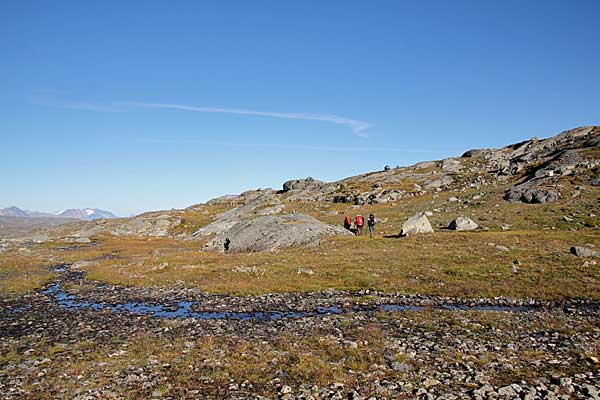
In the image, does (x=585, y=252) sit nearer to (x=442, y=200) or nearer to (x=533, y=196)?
(x=533, y=196)

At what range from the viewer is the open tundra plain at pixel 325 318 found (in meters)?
15.1

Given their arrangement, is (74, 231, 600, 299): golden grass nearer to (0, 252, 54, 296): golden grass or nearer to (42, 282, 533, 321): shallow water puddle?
(42, 282, 533, 321): shallow water puddle

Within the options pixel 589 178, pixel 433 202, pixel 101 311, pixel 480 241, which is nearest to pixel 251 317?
pixel 101 311

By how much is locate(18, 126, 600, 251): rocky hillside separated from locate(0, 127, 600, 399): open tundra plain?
1.83 m

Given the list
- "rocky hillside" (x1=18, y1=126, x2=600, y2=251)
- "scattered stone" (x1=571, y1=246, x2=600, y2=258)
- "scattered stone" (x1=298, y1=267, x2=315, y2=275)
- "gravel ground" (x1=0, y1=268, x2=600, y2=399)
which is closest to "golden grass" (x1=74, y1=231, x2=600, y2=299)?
"scattered stone" (x1=298, y1=267, x2=315, y2=275)

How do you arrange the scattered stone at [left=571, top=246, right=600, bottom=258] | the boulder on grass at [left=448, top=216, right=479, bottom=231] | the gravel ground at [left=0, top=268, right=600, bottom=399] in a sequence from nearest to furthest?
the gravel ground at [left=0, top=268, right=600, bottom=399]
the scattered stone at [left=571, top=246, right=600, bottom=258]
the boulder on grass at [left=448, top=216, right=479, bottom=231]

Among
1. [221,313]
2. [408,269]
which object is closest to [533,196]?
[408,269]

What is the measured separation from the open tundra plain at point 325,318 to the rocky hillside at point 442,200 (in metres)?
1.83

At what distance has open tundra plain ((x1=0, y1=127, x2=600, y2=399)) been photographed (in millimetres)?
15125

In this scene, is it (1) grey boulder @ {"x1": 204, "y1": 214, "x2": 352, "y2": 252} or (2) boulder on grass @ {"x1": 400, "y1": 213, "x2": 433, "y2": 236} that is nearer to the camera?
(2) boulder on grass @ {"x1": 400, "y1": 213, "x2": 433, "y2": 236}

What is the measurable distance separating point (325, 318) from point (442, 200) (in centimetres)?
8295

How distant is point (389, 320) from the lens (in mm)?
23328

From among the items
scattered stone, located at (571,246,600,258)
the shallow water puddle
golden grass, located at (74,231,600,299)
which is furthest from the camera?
scattered stone, located at (571,246,600,258)

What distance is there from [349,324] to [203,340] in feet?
27.6
